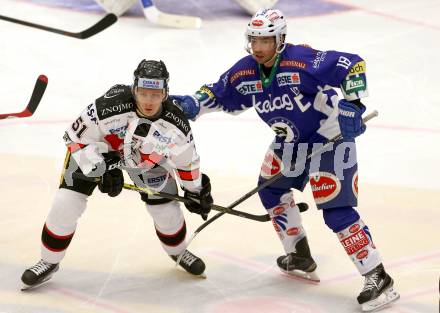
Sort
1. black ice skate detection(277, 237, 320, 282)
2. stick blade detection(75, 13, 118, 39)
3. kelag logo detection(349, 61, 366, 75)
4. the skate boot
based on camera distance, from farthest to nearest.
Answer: stick blade detection(75, 13, 118, 39), black ice skate detection(277, 237, 320, 282), the skate boot, kelag logo detection(349, 61, 366, 75)

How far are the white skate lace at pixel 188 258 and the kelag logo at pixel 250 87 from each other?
76 cm

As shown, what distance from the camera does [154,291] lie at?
14.0 ft

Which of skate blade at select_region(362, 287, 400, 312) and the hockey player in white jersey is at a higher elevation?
the hockey player in white jersey

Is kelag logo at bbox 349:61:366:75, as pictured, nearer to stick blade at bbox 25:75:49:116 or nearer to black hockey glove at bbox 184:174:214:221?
black hockey glove at bbox 184:174:214:221

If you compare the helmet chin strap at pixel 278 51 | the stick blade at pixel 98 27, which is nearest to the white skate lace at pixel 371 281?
the helmet chin strap at pixel 278 51

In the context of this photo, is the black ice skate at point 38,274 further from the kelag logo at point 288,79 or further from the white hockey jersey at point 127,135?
the kelag logo at point 288,79

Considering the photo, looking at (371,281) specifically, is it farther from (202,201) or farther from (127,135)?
(127,135)

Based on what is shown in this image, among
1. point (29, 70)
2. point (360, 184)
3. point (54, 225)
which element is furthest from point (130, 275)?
point (29, 70)

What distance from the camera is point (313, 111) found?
4039 millimetres

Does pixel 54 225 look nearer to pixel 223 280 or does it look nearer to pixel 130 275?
pixel 130 275

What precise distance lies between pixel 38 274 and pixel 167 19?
14.4 feet

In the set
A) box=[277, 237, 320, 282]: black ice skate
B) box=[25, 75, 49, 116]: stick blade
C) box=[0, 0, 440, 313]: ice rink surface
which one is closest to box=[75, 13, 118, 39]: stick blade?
box=[25, 75, 49, 116]: stick blade

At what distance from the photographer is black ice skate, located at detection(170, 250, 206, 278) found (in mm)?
4348

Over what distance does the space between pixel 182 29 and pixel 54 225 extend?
4.31 m
